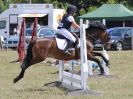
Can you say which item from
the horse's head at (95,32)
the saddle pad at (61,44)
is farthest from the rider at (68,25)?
the horse's head at (95,32)

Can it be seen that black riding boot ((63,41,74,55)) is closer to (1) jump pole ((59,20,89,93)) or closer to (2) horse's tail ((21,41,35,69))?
(1) jump pole ((59,20,89,93))

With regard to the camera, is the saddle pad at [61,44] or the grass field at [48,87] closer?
the grass field at [48,87]

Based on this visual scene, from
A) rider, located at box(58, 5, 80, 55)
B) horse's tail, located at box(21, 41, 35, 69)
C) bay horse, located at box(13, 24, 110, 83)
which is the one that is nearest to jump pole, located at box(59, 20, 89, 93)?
bay horse, located at box(13, 24, 110, 83)

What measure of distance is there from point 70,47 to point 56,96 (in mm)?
2865

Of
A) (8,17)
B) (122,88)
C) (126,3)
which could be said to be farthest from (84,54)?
(126,3)

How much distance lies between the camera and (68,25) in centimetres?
1466

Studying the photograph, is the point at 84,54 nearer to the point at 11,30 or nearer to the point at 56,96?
the point at 56,96

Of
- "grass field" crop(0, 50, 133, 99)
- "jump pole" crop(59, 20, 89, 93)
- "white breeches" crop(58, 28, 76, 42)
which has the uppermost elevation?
"white breeches" crop(58, 28, 76, 42)

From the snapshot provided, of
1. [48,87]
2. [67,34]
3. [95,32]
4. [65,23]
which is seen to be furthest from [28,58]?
[95,32]

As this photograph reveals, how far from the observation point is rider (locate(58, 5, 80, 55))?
14.3m

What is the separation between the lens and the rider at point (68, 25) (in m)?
14.3

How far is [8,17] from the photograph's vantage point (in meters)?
48.6

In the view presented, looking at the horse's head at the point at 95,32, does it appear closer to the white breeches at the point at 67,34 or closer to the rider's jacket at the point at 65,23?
the white breeches at the point at 67,34

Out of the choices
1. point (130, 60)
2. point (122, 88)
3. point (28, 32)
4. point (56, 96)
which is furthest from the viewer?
point (28, 32)
